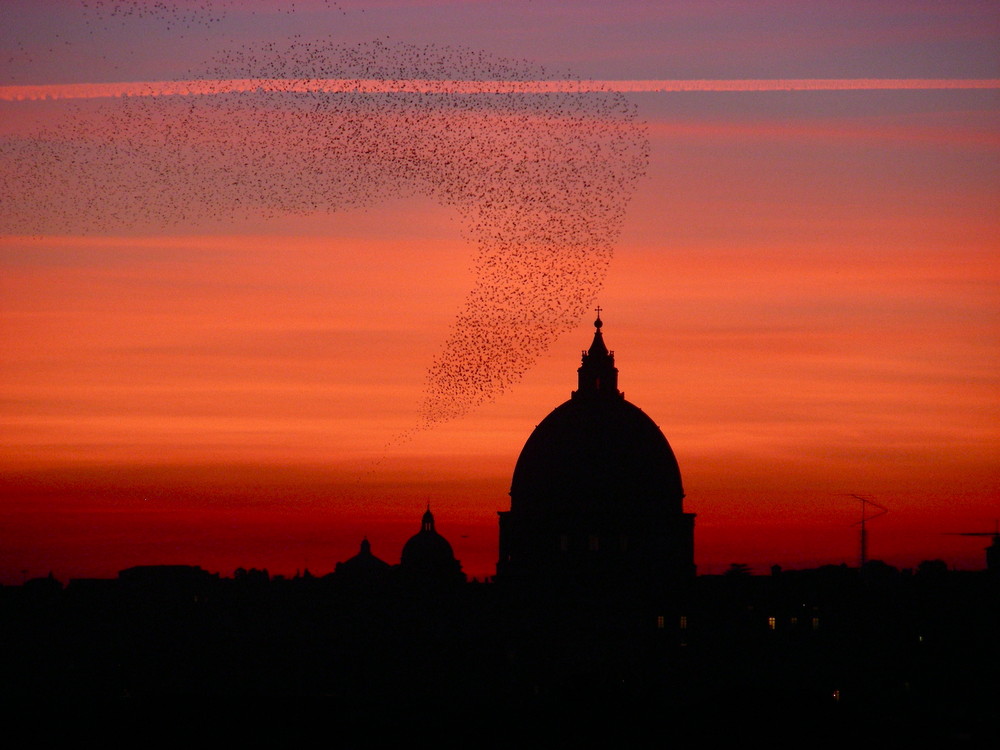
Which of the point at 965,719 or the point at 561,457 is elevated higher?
the point at 561,457

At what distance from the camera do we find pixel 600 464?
141m

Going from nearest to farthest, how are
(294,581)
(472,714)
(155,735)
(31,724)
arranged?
(155,735)
(31,724)
(472,714)
(294,581)

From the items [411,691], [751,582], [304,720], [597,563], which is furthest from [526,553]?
[304,720]

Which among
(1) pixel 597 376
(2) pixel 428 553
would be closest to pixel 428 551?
(2) pixel 428 553

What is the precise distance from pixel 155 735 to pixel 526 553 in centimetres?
6586

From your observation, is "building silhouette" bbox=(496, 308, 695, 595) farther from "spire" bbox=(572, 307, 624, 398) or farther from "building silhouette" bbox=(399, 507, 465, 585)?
"building silhouette" bbox=(399, 507, 465, 585)

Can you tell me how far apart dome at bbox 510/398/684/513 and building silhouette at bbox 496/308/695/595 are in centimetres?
6

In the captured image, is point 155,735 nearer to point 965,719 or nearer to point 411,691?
point 965,719

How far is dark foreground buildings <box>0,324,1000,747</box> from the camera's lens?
113250 millimetres

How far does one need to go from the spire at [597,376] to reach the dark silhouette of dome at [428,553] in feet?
100

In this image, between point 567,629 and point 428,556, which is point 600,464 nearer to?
point 567,629

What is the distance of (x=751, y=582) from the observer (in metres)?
143

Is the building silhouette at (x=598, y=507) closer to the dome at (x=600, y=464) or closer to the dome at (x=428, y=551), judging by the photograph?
the dome at (x=600, y=464)

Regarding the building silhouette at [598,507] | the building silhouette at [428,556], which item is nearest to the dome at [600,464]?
the building silhouette at [598,507]
